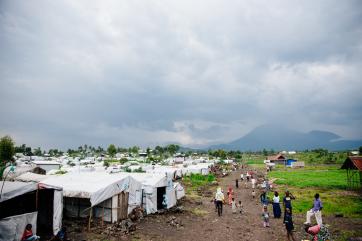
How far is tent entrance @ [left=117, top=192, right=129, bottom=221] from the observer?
18938 millimetres

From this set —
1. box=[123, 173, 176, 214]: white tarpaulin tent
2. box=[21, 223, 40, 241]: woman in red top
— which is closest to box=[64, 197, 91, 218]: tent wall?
box=[123, 173, 176, 214]: white tarpaulin tent

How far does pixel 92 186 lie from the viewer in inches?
711

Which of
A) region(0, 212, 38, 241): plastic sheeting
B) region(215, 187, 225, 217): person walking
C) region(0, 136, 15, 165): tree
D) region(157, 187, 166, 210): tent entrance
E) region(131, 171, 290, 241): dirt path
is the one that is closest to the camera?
region(0, 212, 38, 241): plastic sheeting

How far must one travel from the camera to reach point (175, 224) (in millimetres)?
18719

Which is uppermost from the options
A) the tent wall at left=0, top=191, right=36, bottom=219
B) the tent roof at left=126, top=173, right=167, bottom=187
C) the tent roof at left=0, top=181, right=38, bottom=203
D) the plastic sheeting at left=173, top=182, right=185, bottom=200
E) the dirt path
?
the tent roof at left=0, top=181, right=38, bottom=203

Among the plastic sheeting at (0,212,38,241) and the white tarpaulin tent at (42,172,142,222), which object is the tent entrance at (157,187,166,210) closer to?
the white tarpaulin tent at (42,172,142,222)

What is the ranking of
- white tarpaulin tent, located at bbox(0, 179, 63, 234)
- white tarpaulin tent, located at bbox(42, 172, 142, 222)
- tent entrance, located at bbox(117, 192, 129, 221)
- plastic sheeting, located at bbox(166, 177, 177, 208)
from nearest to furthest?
white tarpaulin tent, located at bbox(0, 179, 63, 234), white tarpaulin tent, located at bbox(42, 172, 142, 222), tent entrance, located at bbox(117, 192, 129, 221), plastic sheeting, located at bbox(166, 177, 177, 208)

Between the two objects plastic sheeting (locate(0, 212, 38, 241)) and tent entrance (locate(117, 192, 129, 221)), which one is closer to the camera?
plastic sheeting (locate(0, 212, 38, 241))

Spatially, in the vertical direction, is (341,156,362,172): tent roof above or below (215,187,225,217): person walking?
above

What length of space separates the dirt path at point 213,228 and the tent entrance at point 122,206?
5.03ft

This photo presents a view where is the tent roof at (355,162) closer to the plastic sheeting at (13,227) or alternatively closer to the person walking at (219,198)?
the person walking at (219,198)

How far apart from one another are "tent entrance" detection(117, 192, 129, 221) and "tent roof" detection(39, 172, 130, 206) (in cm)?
43

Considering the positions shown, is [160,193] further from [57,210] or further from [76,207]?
[57,210]

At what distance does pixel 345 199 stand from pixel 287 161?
71.6 metres
